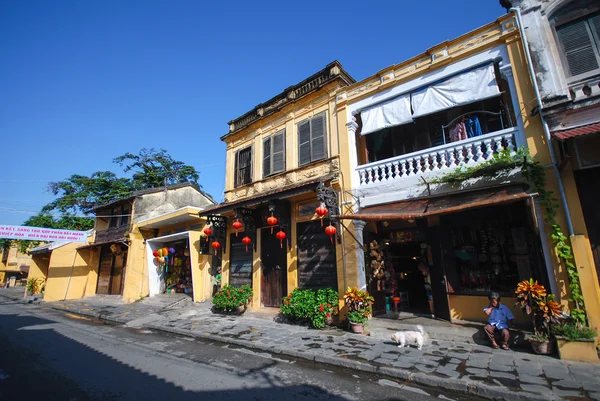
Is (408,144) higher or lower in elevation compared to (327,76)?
lower

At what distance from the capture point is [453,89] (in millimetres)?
8008

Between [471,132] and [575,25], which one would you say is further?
[471,132]

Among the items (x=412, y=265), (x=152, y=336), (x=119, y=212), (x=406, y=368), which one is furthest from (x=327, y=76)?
(x=119, y=212)

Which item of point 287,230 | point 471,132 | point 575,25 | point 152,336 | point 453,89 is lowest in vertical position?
point 152,336

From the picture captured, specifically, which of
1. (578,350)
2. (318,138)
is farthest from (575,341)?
(318,138)

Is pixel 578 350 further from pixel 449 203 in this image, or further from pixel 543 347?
pixel 449 203

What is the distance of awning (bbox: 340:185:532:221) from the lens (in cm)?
608

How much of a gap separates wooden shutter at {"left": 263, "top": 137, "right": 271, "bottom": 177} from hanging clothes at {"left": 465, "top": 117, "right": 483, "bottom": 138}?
7552mm

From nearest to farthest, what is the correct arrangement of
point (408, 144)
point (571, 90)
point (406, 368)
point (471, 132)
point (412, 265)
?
point (406, 368) < point (571, 90) < point (471, 132) < point (408, 144) < point (412, 265)

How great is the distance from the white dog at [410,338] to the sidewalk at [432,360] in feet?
0.57

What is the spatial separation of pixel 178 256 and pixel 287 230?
33.4 ft

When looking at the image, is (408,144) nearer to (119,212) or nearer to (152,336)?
(152,336)

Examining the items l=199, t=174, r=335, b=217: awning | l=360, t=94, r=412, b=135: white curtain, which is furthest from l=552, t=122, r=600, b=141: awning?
l=199, t=174, r=335, b=217: awning

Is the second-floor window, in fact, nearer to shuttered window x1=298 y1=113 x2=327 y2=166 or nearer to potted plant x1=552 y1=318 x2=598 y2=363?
shuttered window x1=298 y1=113 x2=327 y2=166
